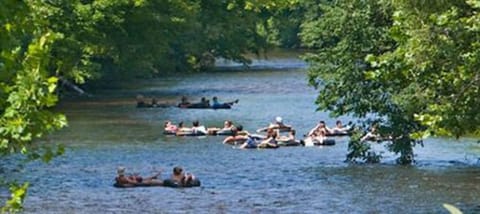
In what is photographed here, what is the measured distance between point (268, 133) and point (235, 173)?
7.06 metres

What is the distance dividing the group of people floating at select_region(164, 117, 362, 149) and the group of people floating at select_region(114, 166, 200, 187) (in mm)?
7726

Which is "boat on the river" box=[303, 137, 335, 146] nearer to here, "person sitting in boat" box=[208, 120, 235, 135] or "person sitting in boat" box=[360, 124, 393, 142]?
"person sitting in boat" box=[208, 120, 235, 135]

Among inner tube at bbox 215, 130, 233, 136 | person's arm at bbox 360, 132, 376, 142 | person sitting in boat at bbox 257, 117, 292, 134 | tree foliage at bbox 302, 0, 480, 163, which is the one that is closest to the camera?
tree foliage at bbox 302, 0, 480, 163

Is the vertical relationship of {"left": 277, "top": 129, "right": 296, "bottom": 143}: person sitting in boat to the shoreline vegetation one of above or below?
below

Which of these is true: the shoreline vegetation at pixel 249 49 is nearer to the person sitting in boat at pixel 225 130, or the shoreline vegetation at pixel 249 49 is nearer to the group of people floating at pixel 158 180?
the group of people floating at pixel 158 180

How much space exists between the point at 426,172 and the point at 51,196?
894cm

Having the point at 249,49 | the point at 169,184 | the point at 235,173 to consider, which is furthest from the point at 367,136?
the point at 249,49

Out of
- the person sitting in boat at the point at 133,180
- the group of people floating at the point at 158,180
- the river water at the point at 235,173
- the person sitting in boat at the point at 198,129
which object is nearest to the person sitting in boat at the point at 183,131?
the person sitting in boat at the point at 198,129

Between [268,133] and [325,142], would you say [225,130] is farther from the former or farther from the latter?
[325,142]

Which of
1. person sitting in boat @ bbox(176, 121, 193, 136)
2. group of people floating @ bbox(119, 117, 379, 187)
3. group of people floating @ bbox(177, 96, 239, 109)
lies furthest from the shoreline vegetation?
person sitting in boat @ bbox(176, 121, 193, 136)

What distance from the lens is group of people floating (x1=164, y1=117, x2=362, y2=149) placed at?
120 ft

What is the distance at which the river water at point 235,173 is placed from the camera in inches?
985

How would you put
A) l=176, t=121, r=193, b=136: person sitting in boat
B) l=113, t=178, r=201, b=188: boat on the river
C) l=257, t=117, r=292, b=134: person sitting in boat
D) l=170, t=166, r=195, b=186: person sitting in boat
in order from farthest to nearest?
l=176, t=121, r=193, b=136: person sitting in boat < l=257, t=117, r=292, b=134: person sitting in boat < l=170, t=166, r=195, b=186: person sitting in boat < l=113, t=178, r=201, b=188: boat on the river

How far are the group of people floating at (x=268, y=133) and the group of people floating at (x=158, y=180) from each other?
7.73 meters
